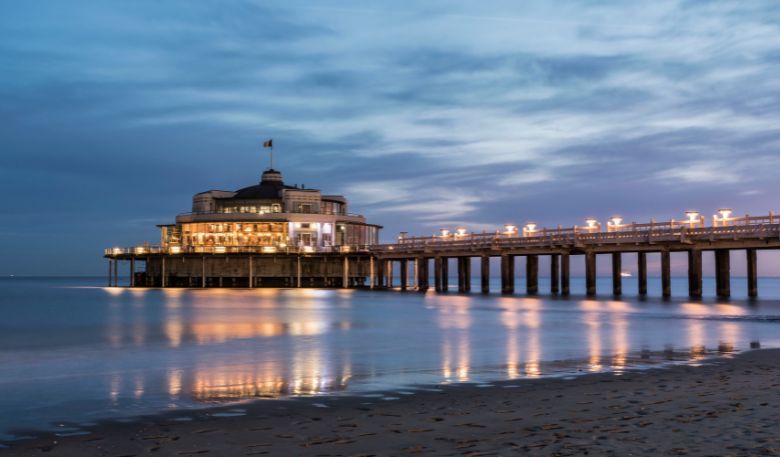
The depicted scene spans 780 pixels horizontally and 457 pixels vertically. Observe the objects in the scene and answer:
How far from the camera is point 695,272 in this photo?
54312 millimetres

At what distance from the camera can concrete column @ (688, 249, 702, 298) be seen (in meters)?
52.9

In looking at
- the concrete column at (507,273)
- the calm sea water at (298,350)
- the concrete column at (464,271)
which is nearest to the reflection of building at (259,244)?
the concrete column at (464,271)

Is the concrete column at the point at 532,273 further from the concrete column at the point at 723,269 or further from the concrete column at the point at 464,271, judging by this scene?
the concrete column at the point at 723,269

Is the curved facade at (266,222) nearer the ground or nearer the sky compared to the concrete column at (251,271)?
nearer the sky

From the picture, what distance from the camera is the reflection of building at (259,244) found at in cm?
8856

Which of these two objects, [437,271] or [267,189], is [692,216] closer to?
[437,271]

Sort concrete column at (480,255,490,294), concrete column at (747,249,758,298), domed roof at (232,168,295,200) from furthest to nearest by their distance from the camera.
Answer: domed roof at (232,168,295,200) < concrete column at (480,255,490,294) < concrete column at (747,249,758,298)

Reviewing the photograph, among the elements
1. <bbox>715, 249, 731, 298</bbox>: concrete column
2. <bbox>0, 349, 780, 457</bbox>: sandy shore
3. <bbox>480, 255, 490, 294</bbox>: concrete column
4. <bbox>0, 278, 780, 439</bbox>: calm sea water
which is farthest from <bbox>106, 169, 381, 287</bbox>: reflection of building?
<bbox>0, 349, 780, 457</bbox>: sandy shore

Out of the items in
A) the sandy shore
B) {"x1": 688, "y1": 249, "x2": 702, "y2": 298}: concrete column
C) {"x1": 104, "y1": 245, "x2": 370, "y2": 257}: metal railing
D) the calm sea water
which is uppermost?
{"x1": 104, "y1": 245, "x2": 370, "y2": 257}: metal railing

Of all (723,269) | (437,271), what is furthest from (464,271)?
(723,269)

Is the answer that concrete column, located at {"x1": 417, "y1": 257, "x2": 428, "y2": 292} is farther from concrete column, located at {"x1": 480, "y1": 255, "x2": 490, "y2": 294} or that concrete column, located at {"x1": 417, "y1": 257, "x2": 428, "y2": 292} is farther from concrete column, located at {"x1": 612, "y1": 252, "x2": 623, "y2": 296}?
concrete column, located at {"x1": 612, "y1": 252, "x2": 623, "y2": 296}

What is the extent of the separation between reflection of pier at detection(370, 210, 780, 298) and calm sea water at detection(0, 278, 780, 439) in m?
5.48

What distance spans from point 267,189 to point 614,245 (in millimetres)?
55714

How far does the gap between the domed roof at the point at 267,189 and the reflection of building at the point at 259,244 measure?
123mm
